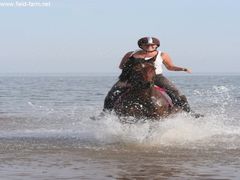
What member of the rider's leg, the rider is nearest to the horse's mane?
the rider

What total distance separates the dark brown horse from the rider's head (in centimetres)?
44

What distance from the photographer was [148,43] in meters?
10.6

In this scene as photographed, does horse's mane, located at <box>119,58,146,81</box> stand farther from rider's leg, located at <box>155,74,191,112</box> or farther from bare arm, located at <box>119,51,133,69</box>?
rider's leg, located at <box>155,74,191,112</box>

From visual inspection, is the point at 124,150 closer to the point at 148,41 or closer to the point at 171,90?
the point at 171,90

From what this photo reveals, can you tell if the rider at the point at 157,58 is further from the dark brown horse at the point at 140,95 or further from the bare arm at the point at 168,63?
the dark brown horse at the point at 140,95

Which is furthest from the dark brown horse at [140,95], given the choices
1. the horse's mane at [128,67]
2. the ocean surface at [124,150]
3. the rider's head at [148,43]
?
the rider's head at [148,43]

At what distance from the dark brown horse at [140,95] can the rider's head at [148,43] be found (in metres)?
0.44

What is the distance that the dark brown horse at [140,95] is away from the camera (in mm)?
9977

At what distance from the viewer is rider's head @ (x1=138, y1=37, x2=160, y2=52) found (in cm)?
1059

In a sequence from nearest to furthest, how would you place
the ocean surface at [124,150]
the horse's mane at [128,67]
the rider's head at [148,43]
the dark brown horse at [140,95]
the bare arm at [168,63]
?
1. the ocean surface at [124,150]
2. the dark brown horse at [140,95]
3. the horse's mane at [128,67]
4. the rider's head at [148,43]
5. the bare arm at [168,63]

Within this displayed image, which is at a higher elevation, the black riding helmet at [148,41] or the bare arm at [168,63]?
the black riding helmet at [148,41]

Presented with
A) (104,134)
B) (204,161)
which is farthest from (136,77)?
(204,161)

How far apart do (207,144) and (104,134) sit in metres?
1.87

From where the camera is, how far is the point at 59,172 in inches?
282
